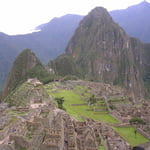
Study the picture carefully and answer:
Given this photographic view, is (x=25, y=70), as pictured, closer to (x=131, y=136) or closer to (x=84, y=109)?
(x=84, y=109)

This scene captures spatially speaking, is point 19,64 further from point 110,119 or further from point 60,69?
point 110,119

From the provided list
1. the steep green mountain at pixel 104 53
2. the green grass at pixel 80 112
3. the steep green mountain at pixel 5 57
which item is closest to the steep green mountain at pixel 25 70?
the steep green mountain at pixel 104 53

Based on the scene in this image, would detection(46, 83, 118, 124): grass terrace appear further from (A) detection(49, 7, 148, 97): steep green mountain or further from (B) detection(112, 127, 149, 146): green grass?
(A) detection(49, 7, 148, 97): steep green mountain

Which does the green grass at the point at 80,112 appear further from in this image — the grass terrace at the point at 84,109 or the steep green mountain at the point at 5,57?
the steep green mountain at the point at 5,57

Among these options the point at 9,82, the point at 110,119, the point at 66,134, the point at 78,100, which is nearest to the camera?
the point at 66,134

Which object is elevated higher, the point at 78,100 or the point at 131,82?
the point at 78,100

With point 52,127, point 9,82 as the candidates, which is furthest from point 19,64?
point 52,127
